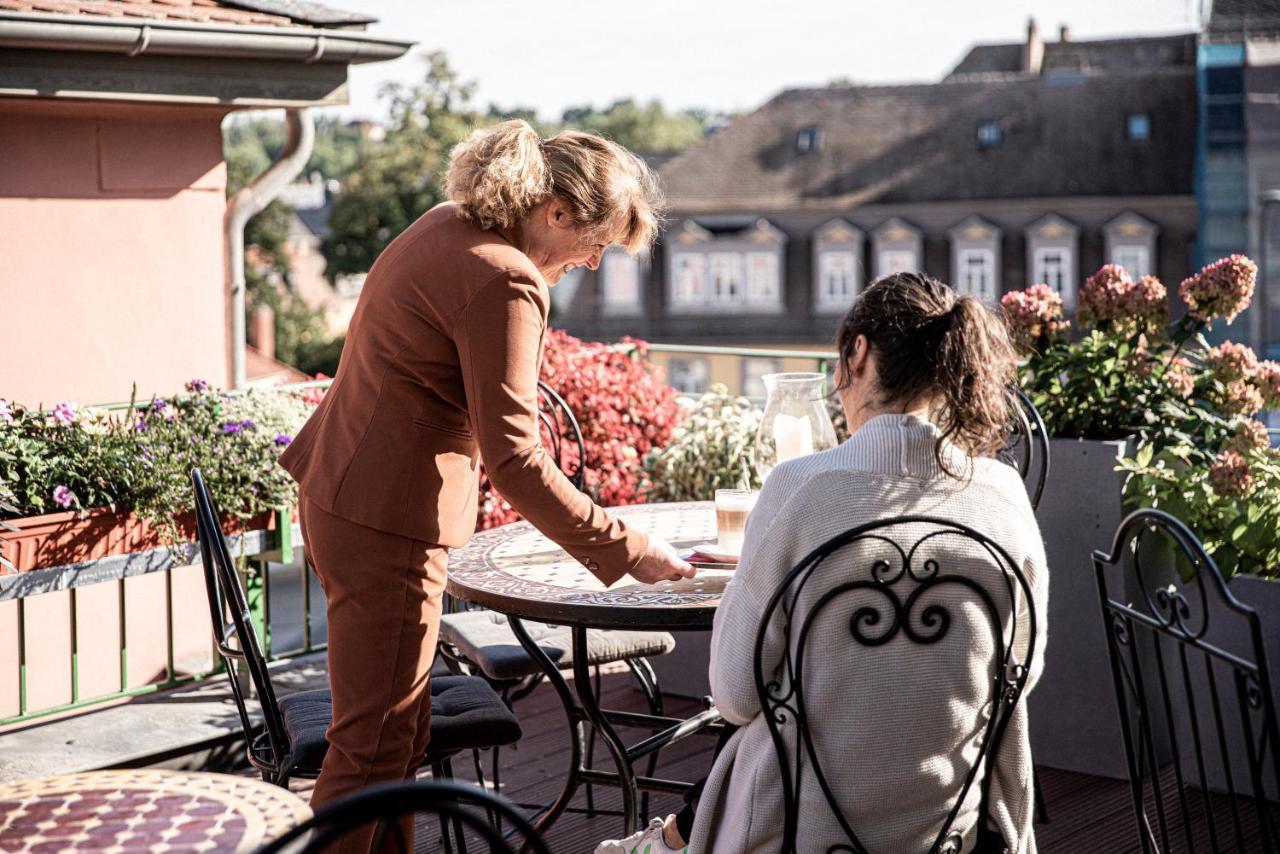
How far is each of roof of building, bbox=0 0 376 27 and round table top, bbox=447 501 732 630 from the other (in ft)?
11.4

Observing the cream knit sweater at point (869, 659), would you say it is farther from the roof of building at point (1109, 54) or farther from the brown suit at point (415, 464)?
the roof of building at point (1109, 54)

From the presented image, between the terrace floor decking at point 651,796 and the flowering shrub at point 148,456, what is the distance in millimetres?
839

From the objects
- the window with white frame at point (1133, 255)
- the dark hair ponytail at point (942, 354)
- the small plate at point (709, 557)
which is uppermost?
the window with white frame at point (1133, 255)

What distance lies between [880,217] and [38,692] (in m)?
34.6

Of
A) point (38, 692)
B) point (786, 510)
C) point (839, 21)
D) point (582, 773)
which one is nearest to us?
point (786, 510)

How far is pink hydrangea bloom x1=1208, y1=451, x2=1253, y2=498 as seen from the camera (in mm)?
3023

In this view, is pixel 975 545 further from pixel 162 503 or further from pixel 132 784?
pixel 162 503

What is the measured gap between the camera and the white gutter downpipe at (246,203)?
6.80 m

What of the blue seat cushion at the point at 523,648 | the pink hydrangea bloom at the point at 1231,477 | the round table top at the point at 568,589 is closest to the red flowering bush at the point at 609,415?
the blue seat cushion at the point at 523,648

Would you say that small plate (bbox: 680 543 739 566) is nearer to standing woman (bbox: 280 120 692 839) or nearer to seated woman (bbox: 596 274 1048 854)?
standing woman (bbox: 280 120 692 839)

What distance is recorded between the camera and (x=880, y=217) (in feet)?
126

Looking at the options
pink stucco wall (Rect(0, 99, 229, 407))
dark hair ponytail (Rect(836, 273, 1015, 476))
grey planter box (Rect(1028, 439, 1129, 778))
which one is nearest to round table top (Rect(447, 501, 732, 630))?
dark hair ponytail (Rect(836, 273, 1015, 476))

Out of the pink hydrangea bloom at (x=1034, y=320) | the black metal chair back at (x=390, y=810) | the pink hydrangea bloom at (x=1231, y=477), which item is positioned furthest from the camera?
the pink hydrangea bloom at (x=1034, y=320)

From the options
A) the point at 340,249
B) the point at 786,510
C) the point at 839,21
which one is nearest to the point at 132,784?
the point at 786,510
